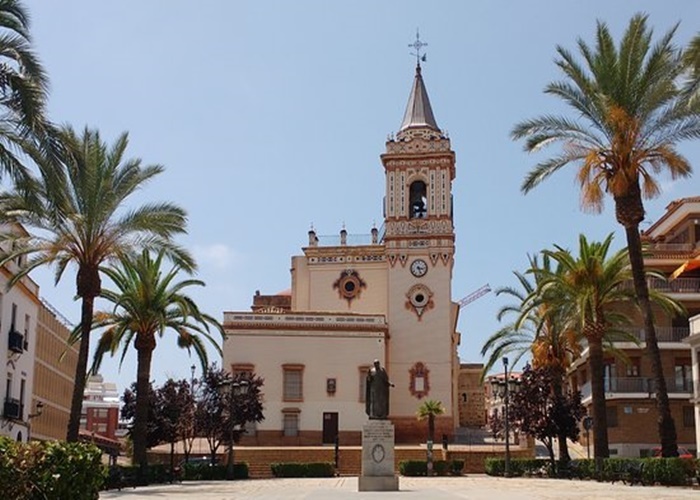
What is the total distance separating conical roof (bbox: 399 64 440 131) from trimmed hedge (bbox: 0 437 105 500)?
45436mm

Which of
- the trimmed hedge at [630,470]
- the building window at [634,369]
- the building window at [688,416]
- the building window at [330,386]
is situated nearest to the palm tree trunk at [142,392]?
the trimmed hedge at [630,470]

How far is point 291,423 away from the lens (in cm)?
5359

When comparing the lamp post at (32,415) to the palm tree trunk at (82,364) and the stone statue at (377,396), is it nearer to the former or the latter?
the palm tree trunk at (82,364)

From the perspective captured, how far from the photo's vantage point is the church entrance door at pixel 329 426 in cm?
5359

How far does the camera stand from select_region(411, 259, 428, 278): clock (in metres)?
56.6

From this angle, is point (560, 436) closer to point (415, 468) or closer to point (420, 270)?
point (415, 468)

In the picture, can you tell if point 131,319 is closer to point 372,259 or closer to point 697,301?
point 372,259

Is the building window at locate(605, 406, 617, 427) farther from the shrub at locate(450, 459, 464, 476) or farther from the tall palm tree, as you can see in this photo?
the tall palm tree

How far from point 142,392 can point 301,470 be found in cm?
883

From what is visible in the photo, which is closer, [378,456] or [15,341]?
[378,456]

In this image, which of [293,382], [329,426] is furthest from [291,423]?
[293,382]

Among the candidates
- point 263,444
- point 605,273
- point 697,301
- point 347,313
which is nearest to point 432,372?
point 347,313

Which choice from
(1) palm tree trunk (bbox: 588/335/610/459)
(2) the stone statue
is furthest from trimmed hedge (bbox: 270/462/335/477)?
(2) the stone statue

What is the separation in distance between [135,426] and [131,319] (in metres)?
3.93
